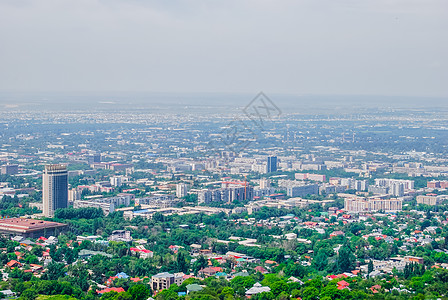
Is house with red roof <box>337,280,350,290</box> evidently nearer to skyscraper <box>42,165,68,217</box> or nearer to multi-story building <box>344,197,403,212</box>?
skyscraper <box>42,165,68,217</box>

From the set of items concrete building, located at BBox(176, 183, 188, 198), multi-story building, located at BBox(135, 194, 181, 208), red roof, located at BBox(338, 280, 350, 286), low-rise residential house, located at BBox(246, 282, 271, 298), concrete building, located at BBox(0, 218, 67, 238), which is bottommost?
multi-story building, located at BBox(135, 194, 181, 208)

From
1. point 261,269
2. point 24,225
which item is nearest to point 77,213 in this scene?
point 24,225

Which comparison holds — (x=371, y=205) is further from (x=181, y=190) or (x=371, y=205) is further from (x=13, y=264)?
(x=13, y=264)

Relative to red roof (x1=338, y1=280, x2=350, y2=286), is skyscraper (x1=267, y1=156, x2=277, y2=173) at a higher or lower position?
lower

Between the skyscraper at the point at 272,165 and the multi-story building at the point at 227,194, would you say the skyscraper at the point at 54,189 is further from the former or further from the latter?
the skyscraper at the point at 272,165

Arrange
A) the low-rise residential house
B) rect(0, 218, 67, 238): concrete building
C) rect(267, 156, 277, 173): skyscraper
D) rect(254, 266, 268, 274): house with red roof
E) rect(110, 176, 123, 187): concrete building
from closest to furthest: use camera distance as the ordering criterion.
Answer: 1. the low-rise residential house
2. rect(254, 266, 268, 274): house with red roof
3. rect(0, 218, 67, 238): concrete building
4. rect(110, 176, 123, 187): concrete building
5. rect(267, 156, 277, 173): skyscraper

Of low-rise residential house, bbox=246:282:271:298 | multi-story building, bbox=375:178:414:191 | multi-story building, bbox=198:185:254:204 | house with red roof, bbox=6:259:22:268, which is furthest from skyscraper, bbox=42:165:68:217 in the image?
multi-story building, bbox=375:178:414:191

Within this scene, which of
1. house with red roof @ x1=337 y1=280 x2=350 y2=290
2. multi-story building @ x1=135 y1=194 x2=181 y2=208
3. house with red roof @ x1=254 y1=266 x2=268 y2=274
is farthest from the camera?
multi-story building @ x1=135 y1=194 x2=181 y2=208

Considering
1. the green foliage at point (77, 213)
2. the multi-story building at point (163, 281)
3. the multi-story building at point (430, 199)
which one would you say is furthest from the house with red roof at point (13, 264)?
the multi-story building at point (430, 199)

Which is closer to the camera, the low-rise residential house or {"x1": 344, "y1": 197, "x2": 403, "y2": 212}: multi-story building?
the low-rise residential house
